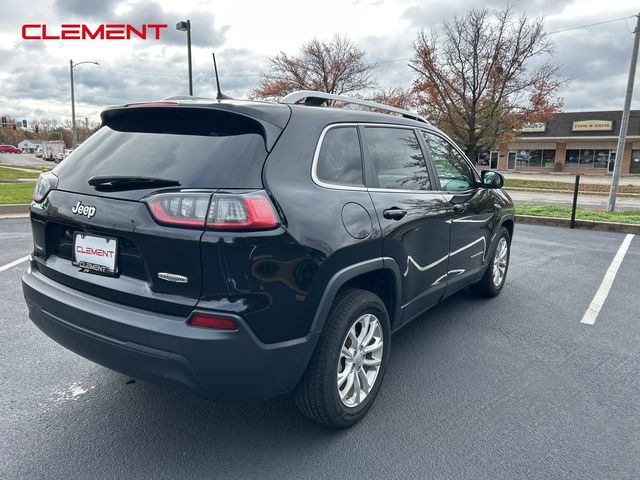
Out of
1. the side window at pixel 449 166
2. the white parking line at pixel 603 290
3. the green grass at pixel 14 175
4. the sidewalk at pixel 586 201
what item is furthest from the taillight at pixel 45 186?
the green grass at pixel 14 175

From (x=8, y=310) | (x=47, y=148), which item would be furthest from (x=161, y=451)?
(x=47, y=148)

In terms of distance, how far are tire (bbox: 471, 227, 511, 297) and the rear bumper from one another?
124 inches

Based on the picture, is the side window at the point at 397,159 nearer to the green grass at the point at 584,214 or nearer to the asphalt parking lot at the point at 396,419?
the asphalt parking lot at the point at 396,419

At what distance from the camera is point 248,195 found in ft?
7.30

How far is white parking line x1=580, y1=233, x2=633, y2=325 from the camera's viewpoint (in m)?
4.80

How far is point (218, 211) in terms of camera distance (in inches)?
86.0

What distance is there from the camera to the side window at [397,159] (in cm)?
315

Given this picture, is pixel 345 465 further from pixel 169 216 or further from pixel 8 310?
pixel 8 310

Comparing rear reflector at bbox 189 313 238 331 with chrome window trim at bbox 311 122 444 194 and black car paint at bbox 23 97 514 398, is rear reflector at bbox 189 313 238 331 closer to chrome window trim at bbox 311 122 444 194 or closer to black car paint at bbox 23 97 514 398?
black car paint at bbox 23 97 514 398

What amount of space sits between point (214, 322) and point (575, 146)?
172 ft

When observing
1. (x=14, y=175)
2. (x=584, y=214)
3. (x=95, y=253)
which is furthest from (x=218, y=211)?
(x=14, y=175)

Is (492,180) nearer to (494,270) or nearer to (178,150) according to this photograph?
(494,270)

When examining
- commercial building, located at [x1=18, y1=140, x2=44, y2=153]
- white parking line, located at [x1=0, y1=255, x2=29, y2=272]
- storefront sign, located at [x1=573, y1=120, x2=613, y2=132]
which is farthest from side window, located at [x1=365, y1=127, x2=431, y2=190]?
commercial building, located at [x1=18, y1=140, x2=44, y2=153]

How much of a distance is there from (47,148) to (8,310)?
235ft
